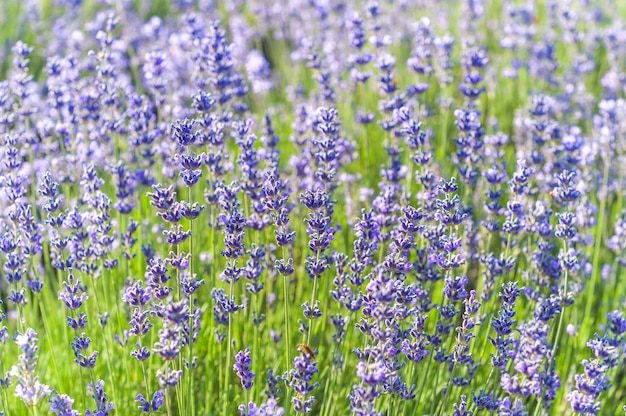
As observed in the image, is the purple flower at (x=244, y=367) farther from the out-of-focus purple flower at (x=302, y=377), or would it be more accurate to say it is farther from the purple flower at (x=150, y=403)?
the purple flower at (x=150, y=403)

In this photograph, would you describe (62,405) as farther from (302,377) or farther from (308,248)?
(308,248)

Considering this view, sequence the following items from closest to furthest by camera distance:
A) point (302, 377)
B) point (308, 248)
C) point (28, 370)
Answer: point (28, 370)
point (302, 377)
point (308, 248)

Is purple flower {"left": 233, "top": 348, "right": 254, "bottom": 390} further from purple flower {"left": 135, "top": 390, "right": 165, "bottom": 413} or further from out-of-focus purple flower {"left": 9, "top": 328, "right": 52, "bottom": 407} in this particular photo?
out-of-focus purple flower {"left": 9, "top": 328, "right": 52, "bottom": 407}

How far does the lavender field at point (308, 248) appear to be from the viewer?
2.48m

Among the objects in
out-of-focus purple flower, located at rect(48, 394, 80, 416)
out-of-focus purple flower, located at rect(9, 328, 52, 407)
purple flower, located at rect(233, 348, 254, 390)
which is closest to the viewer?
out-of-focus purple flower, located at rect(9, 328, 52, 407)

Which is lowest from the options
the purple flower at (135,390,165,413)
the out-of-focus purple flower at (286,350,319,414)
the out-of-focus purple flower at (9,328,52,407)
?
the purple flower at (135,390,165,413)

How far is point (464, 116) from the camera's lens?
10.8ft

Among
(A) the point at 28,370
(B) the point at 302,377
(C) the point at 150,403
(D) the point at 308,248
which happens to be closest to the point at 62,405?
(A) the point at 28,370

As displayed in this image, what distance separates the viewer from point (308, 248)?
13.1ft

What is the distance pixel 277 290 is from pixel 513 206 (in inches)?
56.4

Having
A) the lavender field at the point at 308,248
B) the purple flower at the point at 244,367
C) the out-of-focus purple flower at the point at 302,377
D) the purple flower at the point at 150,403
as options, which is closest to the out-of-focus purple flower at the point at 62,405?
the lavender field at the point at 308,248

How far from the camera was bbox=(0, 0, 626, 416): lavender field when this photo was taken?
8.13ft

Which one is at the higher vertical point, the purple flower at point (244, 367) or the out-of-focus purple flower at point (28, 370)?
the out-of-focus purple flower at point (28, 370)

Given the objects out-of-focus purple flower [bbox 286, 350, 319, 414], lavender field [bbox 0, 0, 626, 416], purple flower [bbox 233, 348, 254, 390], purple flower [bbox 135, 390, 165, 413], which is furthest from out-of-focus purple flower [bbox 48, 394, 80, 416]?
out-of-focus purple flower [bbox 286, 350, 319, 414]
